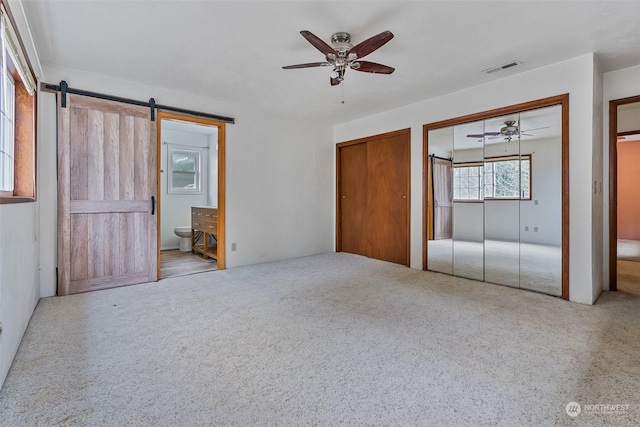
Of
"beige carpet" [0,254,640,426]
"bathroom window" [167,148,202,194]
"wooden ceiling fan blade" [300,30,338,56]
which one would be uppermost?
"wooden ceiling fan blade" [300,30,338,56]

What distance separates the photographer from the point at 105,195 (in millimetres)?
3455

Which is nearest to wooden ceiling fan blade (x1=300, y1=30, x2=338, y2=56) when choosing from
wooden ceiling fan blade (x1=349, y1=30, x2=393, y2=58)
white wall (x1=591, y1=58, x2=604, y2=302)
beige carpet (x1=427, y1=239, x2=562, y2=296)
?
wooden ceiling fan blade (x1=349, y1=30, x2=393, y2=58)

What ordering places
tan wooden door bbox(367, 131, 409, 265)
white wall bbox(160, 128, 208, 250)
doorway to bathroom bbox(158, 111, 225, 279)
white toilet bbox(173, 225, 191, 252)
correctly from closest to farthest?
tan wooden door bbox(367, 131, 409, 265), doorway to bathroom bbox(158, 111, 225, 279), white toilet bbox(173, 225, 191, 252), white wall bbox(160, 128, 208, 250)

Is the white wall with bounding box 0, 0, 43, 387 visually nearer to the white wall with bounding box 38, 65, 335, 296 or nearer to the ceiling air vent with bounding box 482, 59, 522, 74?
the white wall with bounding box 38, 65, 335, 296

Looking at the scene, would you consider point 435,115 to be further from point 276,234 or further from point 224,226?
point 224,226

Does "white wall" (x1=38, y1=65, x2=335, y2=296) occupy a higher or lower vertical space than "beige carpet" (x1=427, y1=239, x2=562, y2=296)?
higher

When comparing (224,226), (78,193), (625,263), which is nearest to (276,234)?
(224,226)

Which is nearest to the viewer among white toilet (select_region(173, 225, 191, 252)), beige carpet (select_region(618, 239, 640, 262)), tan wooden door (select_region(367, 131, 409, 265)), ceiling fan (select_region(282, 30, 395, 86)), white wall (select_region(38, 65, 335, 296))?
ceiling fan (select_region(282, 30, 395, 86))

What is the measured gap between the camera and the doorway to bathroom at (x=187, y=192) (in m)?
5.33

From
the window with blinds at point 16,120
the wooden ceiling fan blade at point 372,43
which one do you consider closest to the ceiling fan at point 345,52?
the wooden ceiling fan blade at point 372,43

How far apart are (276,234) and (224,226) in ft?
3.05

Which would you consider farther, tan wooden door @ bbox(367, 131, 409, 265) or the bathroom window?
the bathroom window

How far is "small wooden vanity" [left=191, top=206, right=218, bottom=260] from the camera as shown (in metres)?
4.80

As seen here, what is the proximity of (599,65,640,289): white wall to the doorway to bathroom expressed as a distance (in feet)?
16.8
